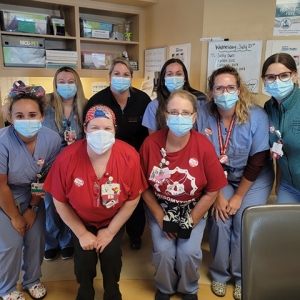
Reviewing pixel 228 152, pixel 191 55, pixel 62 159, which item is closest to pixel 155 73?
pixel 191 55

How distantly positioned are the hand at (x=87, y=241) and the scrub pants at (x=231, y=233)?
2.67 feet

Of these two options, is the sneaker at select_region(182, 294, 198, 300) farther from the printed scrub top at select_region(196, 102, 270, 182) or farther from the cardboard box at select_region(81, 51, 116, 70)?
the cardboard box at select_region(81, 51, 116, 70)

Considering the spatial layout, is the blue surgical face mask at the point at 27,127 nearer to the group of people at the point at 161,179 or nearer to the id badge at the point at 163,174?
the group of people at the point at 161,179

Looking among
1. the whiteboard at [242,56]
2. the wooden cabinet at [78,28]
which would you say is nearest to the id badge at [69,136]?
the wooden cabinet at [78,28]

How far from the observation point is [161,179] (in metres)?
1.72

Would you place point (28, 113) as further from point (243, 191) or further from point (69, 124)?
point (243, 191)

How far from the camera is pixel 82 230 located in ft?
5.49

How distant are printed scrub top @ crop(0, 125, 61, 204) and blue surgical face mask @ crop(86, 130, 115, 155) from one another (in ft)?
1.39

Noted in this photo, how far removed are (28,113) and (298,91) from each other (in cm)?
161

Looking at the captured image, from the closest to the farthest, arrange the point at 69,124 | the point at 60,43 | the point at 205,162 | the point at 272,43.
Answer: the point at 205,162
the point at 69,124
the point at 272,43
the point at 60,43

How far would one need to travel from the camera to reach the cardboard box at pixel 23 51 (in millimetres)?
2869

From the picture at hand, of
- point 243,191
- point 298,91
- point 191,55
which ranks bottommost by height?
point 243,191

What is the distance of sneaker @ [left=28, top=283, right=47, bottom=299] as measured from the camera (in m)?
1.88

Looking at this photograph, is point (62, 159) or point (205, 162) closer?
point (62, 159)
